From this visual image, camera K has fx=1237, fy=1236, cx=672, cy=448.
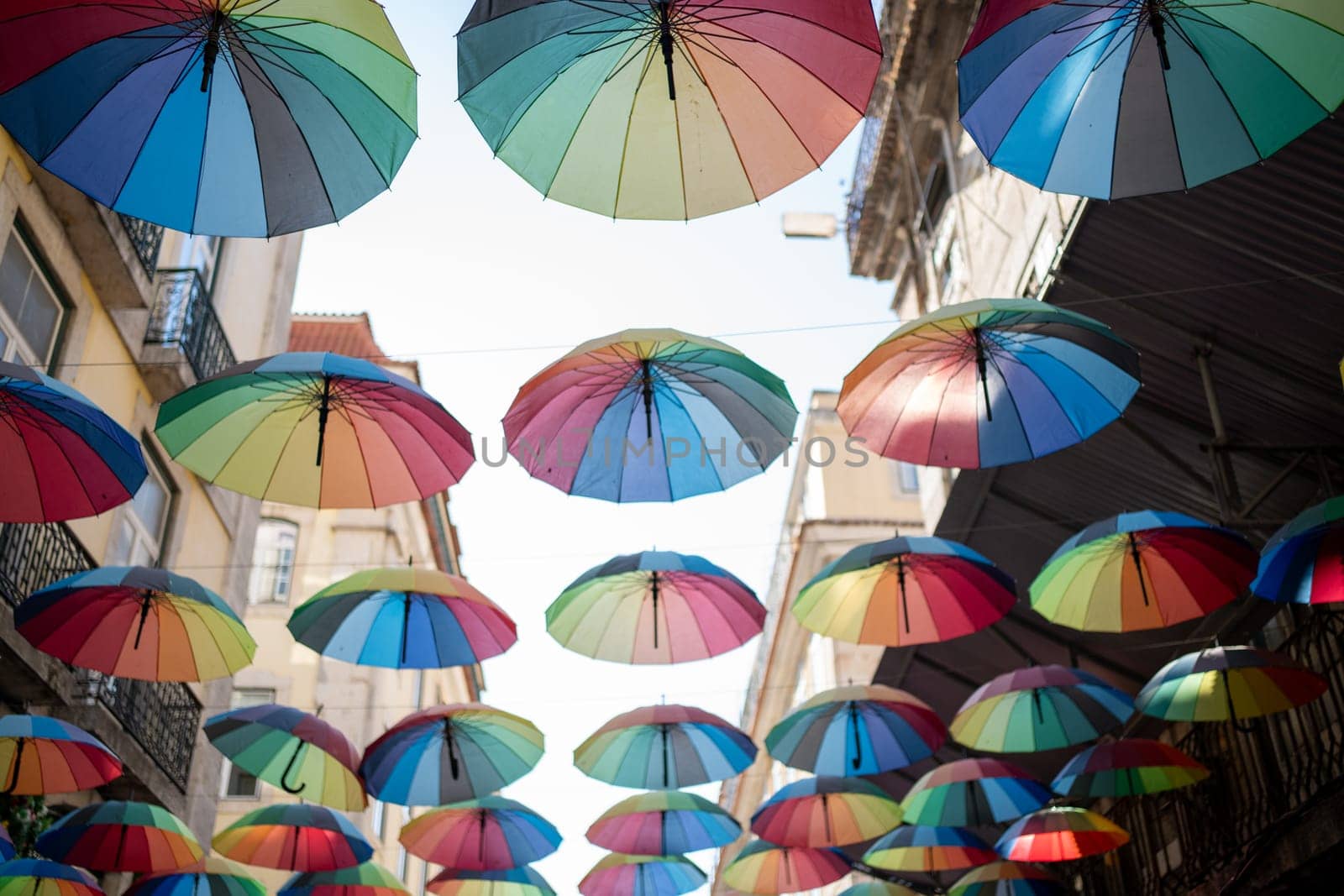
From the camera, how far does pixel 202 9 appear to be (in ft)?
19.8

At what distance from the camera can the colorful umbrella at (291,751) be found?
11711mm

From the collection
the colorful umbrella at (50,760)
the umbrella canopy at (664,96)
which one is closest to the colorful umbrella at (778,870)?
the colorful umbrella at (50,760)

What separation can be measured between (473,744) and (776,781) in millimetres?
22833

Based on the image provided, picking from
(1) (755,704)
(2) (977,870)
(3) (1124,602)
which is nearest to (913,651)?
(2) (977,870)

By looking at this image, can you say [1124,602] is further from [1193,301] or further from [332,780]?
[332,780]

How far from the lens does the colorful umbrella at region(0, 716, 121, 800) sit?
9.67m

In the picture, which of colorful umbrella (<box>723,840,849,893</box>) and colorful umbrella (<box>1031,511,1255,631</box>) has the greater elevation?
colorful umbrella (<box>1031,511,1255,631</box>)

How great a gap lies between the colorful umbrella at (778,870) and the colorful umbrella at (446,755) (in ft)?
14.1

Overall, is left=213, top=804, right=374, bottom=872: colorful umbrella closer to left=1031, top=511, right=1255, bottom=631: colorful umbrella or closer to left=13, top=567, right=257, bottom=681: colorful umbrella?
left=13, top=567, right=257, bottom=681: colorful umbrella

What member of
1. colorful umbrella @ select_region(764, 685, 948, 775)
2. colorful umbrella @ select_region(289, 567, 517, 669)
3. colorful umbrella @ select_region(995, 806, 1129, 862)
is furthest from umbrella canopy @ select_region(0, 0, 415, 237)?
colorful umbrella @ select_region(995, 806, 1129, 862)

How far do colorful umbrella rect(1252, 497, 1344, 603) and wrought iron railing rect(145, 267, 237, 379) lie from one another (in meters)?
11.5

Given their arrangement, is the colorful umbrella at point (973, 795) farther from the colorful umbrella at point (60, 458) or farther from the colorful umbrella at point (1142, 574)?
the colorful umbrella at point (60, 458)

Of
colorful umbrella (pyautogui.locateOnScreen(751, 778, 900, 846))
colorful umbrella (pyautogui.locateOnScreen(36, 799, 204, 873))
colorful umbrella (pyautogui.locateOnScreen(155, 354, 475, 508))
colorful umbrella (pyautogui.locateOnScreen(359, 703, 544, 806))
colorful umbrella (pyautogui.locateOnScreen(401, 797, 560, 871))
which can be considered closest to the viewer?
colorful umbrella (pyautogui.locateOnScreen(155, 354, 475, 508))

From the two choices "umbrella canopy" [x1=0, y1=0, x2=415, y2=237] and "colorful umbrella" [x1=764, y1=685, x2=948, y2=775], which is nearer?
"umbrella canopy" [x1=0, y1=0, x2=415, y2=237]
